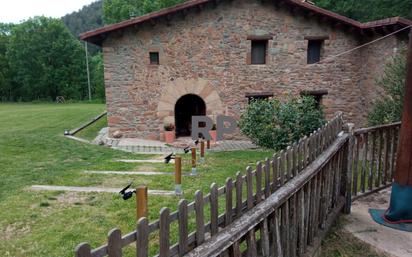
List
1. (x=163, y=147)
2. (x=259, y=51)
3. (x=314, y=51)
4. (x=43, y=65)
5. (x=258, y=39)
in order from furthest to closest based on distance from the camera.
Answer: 1. (x=43, y=65)
2. (x=314, y=51)
3. (x=259, y=51)
4. (x=258, y=39)
5. (x=163, y=147)

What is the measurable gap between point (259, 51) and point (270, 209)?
402 inches

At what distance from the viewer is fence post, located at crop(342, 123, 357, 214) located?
13.6 ft

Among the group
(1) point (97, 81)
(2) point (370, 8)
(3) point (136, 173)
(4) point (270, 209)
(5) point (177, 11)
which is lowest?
(3) point (136, 173)

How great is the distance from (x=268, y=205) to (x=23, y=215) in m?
3.91

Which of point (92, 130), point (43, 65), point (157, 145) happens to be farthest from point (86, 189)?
point (43, 65)

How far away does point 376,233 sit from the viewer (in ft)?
12.3

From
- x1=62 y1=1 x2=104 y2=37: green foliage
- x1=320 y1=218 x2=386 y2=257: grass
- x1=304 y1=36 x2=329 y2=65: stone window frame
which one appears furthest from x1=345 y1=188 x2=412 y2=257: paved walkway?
x1=62 y1=1 x2=104 y2=37: green foliage

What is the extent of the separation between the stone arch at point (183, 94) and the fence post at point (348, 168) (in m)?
7.69

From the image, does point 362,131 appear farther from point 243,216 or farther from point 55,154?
point 55,154

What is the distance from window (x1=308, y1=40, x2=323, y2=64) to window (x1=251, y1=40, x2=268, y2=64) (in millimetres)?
1804

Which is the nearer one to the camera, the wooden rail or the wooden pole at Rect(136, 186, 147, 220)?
the wooden rail

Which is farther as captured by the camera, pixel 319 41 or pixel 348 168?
pixel 319 41

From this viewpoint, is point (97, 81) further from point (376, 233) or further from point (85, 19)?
point (376, 233)

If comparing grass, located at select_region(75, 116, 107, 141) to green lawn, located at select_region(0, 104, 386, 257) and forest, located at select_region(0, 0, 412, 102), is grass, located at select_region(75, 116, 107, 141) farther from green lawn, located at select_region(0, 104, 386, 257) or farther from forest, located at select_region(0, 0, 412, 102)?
forest, located at select_region(0, 0, 412, 102)
